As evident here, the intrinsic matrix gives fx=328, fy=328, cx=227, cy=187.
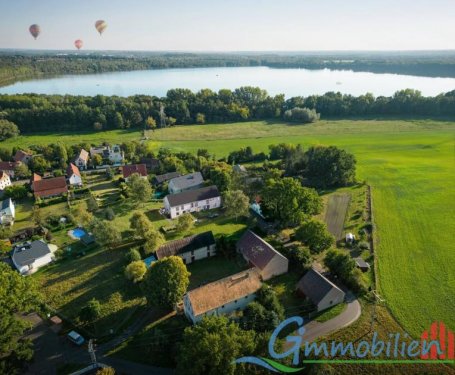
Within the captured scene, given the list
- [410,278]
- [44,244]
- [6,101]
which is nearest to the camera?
[410,278]

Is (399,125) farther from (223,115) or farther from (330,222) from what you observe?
(330,222)

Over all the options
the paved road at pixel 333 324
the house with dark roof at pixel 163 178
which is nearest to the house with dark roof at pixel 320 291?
the paved road at pixel 333 324

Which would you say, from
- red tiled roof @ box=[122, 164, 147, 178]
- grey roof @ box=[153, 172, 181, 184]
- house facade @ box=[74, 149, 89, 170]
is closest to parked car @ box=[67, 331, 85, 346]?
grey roof @ box=[153, 172, 181, 184]

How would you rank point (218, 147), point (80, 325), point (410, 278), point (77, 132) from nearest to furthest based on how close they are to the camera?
point (80, 325)
point (410, 278)
point (218, 147)
point (77, 132)

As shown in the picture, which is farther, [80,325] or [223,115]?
[223,115]

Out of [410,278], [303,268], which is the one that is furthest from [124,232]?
[410,278]

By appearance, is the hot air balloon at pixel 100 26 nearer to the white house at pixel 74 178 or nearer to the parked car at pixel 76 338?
the white house at pixel 74 178

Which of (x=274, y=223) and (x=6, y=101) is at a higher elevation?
(x=6, y=101)
